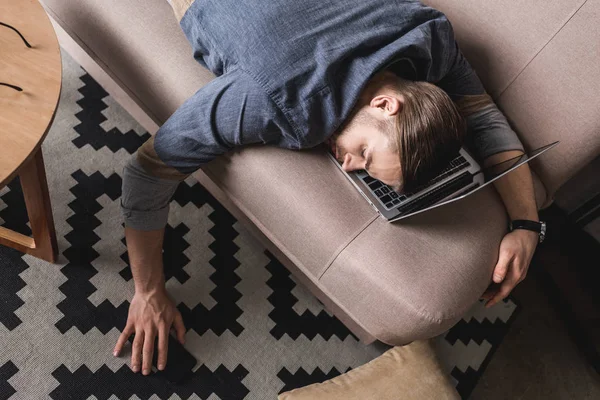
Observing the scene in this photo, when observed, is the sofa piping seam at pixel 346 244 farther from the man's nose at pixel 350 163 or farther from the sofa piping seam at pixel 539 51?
the sofa piping seam at pixel 539 51

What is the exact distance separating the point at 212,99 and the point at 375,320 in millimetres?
516

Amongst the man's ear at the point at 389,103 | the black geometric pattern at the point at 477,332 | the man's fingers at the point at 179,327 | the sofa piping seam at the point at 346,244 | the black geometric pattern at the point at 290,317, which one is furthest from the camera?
the black geometric pattern at the point at 477,332

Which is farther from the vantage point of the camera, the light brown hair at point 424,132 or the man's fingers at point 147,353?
the man's fingers at point 147,353

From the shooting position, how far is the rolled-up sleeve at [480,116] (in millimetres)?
1100

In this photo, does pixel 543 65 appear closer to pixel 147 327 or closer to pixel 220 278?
pixel 220 278

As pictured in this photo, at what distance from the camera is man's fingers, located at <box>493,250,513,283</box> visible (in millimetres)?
1040

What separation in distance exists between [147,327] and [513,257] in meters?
0.80

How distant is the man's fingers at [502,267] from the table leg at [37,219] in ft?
2.98

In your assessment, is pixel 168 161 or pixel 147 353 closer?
pixel 168 161

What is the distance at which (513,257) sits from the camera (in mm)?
1055

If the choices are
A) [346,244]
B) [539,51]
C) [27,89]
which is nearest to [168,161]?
[27,89]

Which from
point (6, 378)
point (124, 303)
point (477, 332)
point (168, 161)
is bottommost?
point (477, 332)

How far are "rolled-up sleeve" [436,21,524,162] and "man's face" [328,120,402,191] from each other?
31 centimetres

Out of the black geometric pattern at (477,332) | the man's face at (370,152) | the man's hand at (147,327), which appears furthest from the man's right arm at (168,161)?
the black geometric pattern at (477,332)
